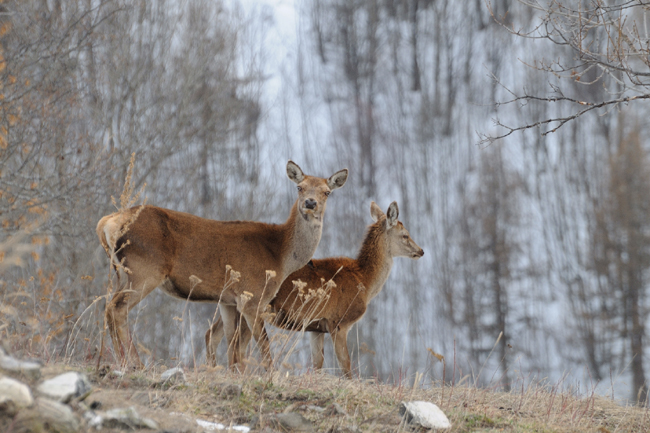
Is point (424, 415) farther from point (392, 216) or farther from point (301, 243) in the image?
point (392, 216)

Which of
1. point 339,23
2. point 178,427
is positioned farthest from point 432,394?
point 339,23

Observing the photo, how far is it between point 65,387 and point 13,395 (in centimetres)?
41

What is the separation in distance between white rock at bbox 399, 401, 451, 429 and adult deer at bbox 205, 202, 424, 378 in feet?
9.93

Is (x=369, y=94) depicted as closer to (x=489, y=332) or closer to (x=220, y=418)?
(x=489, y=332)

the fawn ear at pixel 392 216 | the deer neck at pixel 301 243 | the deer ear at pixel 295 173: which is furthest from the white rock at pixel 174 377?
the fawn ear at pixel 392 216

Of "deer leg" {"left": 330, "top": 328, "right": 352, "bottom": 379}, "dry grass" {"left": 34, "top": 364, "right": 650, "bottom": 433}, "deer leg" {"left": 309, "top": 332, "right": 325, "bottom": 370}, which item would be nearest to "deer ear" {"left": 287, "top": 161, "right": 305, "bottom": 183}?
"deer leg" {"left": 330, "top": 328, "right": 352, "bottom": 379}

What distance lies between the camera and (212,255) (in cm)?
698

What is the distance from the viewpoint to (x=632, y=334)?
766 inches

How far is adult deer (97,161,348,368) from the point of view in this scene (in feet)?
20.6

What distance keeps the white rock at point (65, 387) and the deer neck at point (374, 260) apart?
5658mm

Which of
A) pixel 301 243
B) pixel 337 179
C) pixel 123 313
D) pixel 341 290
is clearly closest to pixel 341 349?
pixel 341 290

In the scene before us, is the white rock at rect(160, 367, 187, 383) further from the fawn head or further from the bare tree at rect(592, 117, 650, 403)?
the bare tree at rect(592, 117, 650, 403)

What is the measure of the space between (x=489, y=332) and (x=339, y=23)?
1264 centimetres

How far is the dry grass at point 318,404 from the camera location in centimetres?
388
